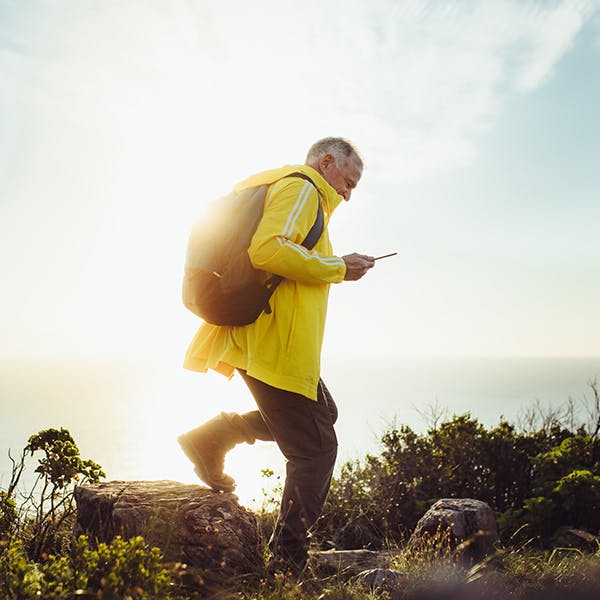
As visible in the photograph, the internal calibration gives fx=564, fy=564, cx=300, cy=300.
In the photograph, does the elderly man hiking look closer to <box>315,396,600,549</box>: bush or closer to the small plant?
the small plant

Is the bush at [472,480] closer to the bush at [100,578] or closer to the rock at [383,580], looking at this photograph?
the rock at [383,580]

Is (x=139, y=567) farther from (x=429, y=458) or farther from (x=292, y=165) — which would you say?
(x=429, y=458)

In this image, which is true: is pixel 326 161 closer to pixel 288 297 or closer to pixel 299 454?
pixel 288 297

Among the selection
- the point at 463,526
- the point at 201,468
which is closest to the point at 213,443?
the point at 201,468

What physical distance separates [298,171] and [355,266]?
68cm

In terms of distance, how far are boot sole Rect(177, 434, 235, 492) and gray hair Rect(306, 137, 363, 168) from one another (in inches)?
80.7

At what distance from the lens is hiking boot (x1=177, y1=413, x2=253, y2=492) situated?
373cm

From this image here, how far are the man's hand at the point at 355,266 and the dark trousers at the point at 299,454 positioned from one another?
772 millimetres

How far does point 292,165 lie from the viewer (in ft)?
11.4

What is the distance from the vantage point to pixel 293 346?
3188 mm

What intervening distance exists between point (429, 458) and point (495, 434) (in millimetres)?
848

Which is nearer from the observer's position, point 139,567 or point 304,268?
point 139,567

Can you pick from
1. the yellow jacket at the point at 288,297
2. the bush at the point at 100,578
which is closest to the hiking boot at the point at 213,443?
the yellow jacket at the point at 288,297

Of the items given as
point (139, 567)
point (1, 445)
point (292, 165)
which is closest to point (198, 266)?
point (292, 165)
